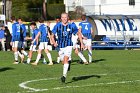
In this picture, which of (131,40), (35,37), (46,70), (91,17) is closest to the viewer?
(46,70)

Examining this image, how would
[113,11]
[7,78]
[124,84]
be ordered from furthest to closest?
[113,11], [7,78], [124,84]

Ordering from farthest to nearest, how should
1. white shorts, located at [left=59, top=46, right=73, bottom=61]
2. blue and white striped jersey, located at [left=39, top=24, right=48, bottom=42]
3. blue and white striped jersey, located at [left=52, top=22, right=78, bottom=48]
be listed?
blue and white striped jersey, located at [left=39, top=24, right=48, bottom=42]
blue and white striped jersey, located at [left=52, top=22, right=78, bottom=48]
white shorts, located at [left=59, top=46, right=73, bottom=61]

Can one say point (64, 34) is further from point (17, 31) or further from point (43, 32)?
point (17, 31)

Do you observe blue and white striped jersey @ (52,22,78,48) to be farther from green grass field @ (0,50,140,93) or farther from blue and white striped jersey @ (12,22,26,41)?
blue and white striped jersey @ (12,22,26,41)

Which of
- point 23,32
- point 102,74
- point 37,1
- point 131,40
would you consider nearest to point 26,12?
point 37,1

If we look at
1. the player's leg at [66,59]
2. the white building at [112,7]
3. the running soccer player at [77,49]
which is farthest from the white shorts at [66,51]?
the white building at [112,7]

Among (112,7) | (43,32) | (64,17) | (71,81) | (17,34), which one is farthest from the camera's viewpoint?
(112,7)

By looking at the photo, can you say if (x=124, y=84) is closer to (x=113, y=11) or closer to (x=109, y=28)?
(x=109, y=28)

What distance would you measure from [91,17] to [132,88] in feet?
97.7

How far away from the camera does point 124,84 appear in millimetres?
13938

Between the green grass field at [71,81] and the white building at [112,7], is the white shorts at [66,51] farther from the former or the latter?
the white building at [112,7]

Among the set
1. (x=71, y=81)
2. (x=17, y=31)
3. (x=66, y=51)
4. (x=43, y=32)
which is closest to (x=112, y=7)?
(x=17, y=31)

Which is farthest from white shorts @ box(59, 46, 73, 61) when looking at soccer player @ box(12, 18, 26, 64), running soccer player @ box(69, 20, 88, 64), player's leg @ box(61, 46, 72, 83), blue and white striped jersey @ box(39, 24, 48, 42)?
soccer player @ box(12, 18, 26, 64)

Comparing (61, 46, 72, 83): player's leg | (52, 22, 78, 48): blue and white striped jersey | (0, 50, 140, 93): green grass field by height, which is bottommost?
(0, 50, 140, 93): green grass field
